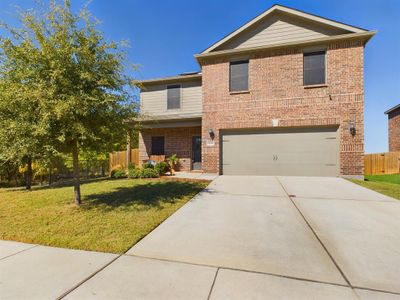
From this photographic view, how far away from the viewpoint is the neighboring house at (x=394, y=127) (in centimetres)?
1808

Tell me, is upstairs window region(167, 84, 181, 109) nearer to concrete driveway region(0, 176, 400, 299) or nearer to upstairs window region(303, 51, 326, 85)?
upstairs window region(303, 51, 326, 85)

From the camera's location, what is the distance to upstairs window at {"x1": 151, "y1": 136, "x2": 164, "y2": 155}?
45.2ft

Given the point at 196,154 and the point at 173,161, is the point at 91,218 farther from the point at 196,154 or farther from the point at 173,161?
the point at 196,154

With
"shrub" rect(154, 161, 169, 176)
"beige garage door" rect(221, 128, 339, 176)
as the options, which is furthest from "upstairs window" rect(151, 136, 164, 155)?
"beige garage door" rect(221, 128, 339, 176)

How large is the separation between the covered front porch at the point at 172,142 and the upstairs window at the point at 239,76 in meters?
3.15

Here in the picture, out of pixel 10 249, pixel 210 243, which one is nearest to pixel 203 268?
pixel 210 243

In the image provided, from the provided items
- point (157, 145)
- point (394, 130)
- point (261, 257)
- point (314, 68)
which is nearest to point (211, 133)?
point (157, 145)

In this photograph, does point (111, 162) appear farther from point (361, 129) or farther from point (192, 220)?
point (361, 129)

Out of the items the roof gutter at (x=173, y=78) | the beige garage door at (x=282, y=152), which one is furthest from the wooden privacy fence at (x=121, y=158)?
the beige garage door at (x=282, y=152)

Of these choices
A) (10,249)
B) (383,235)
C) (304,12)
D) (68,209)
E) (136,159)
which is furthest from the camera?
(136,159)

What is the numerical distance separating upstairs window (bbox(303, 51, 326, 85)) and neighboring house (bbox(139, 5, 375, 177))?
42 mm

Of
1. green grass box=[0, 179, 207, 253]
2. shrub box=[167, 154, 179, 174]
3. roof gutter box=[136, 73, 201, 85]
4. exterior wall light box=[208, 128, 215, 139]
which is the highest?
roof gutter box=[136, 73, 201, 85]

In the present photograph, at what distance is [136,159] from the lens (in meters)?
14.7

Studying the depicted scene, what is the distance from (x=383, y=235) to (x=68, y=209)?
22.2 feet
